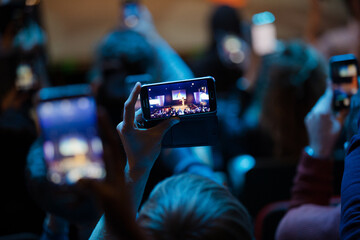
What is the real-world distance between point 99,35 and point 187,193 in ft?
14.1

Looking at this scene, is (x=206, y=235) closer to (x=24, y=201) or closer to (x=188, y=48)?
(x=24, y=201)

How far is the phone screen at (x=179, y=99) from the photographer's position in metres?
0.82

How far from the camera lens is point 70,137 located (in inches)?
59.4

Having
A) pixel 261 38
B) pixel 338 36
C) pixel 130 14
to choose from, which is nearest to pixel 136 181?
pixel 130 14

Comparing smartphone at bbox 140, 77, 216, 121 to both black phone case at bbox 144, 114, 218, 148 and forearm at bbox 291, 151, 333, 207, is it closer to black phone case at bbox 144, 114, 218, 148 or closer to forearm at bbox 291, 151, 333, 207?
black phone case at bbox 144, 114, 218, 148

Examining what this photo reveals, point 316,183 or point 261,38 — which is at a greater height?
point 261,38

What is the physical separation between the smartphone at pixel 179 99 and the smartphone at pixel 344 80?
0.49 metres

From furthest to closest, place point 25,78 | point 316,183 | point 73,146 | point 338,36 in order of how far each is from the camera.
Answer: point 338,36
point 25,78
point 73,146
point 316,183

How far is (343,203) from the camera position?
28.7 inches

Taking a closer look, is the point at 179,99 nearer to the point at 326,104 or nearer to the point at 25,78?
the point at 326,104

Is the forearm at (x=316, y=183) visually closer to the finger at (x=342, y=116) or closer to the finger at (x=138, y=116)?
the finger at (x=342, y=116)

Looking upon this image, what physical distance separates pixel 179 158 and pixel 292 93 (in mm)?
700

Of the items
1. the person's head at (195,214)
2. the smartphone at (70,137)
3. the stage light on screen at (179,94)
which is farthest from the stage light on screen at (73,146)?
the stage light on screen at (179,94)

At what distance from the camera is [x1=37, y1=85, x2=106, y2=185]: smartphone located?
143 centimetres
